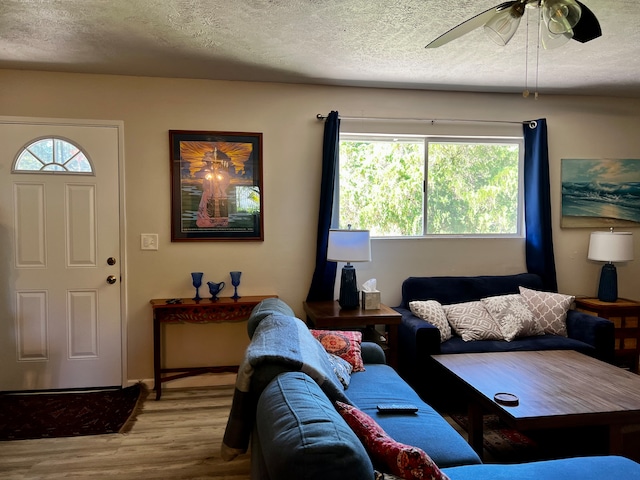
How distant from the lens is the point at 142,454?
2381 mm

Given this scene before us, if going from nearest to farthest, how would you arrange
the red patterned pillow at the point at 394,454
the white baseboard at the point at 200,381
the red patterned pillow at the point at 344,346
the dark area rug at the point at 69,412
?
the red patterned pillow at the point at 394,454, the red patterned pillow at the point at 344,346, the dark area rug at the point at 69,412, the white baseboard at the point at 200,381

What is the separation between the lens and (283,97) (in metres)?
3.50

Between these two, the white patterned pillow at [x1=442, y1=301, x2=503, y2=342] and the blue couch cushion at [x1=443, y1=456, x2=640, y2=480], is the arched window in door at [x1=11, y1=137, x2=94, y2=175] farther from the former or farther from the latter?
the blue couch cushion at [x1=443, y1=456, x2=640, y2=480]

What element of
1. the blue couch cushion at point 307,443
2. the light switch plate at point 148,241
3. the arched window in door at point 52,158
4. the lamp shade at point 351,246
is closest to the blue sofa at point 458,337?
the lamp shade at point 351,246

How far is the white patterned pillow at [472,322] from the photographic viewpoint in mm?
3121

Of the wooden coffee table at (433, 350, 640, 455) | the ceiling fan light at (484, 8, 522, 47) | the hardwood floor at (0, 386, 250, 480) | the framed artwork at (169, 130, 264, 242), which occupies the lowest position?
the hardwood floor at (0, 386, 250, 480)

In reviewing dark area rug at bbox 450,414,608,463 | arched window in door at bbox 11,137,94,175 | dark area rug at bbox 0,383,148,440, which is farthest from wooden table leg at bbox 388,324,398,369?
arched window in door at bbox 11,137,94,175

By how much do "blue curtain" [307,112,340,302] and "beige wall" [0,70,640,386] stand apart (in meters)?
0.11

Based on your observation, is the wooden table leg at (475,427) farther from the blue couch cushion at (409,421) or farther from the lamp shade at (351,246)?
the lamp shade at (351,246)

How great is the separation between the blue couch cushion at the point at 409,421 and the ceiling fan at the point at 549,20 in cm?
178

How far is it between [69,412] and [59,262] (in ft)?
3.68

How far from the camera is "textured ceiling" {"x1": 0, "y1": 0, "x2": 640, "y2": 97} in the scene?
2.23m

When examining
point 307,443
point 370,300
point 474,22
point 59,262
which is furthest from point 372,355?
point 59,262

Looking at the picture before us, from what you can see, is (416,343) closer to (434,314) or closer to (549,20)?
(434,314)
